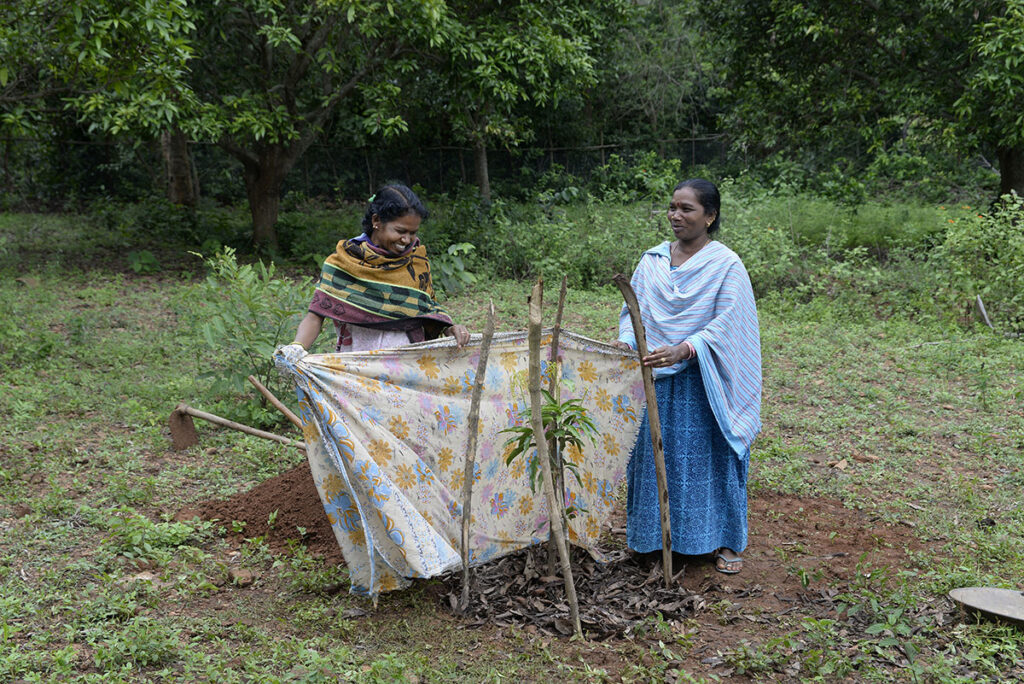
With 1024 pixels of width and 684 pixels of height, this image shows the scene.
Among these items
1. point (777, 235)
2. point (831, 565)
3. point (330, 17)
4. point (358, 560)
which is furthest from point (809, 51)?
point (358, 560)

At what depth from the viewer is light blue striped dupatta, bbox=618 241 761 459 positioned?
139 inches

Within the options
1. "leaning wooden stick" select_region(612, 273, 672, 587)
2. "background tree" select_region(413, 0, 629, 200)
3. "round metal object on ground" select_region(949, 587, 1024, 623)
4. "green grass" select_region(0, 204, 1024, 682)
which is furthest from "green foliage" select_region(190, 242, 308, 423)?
"background tree" select_region(413, 0, 629, 200)

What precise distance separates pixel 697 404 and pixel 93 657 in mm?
2469

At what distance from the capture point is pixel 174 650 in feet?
9.78

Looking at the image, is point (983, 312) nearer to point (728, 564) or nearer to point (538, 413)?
point (728, 564)

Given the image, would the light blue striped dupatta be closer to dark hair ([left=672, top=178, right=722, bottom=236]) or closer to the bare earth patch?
dark hair ([left=672, top=178, right=722, bottom=236])

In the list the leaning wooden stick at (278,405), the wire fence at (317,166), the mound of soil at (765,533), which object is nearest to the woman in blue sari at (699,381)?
the mound of soil at (765,533)

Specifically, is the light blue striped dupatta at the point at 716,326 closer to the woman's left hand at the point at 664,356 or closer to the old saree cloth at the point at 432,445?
the woman's left hand at the point at 664,356

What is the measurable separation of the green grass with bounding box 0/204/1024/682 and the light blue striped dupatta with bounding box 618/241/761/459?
80 cm

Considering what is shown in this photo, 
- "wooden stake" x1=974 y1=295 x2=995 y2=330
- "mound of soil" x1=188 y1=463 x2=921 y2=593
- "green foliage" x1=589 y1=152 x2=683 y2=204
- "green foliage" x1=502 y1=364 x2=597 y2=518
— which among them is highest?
"green foliage" x1=589 y1=152 x2=683 y2=204

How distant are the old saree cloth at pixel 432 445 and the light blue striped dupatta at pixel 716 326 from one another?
275mm

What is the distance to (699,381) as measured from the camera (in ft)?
11.9

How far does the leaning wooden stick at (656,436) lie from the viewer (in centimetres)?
339

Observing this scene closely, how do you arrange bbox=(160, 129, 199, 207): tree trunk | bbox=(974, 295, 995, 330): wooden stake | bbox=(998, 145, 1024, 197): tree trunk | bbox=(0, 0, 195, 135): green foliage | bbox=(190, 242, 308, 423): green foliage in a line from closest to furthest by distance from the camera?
bbox=(190, 242, 308, 423): green foliage
bbox=(0, 0, 195, 135): green foliage
bbox=(974, 295, 995, 330): wooden stake
bbox=(998, 145, 1024, 197): tree trunk
bbox=(160, 129, 199, 207): tree trunk
